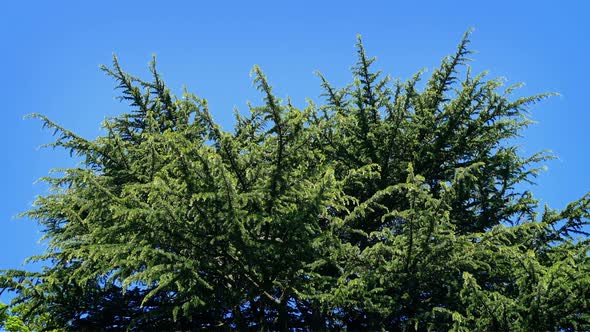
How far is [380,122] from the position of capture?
10.7 m

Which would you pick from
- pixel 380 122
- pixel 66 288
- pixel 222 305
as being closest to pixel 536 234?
pixel 380 122

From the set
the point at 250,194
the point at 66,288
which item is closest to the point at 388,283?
the point at 250,194

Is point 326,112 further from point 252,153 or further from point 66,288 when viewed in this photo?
point 66,288

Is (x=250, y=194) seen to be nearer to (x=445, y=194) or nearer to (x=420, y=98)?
(x=445, y=194)

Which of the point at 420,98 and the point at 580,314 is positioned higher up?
the point at 420,98

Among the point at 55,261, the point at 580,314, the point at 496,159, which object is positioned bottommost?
the point at 580,314

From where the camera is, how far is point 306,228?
7730 mm

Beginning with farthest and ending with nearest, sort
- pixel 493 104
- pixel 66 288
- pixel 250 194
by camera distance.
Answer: pixel 493 104
pixel 66 288
pixel 250 194

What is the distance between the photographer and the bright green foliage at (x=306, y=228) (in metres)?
7.59

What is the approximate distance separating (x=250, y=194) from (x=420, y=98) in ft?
16.7

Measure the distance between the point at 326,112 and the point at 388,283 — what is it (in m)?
4.00

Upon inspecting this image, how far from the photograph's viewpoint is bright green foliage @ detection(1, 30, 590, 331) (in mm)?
7586

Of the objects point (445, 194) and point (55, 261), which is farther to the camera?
point (55, 261)

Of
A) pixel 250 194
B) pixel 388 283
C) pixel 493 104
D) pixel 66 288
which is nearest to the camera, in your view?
pixel 250 194
